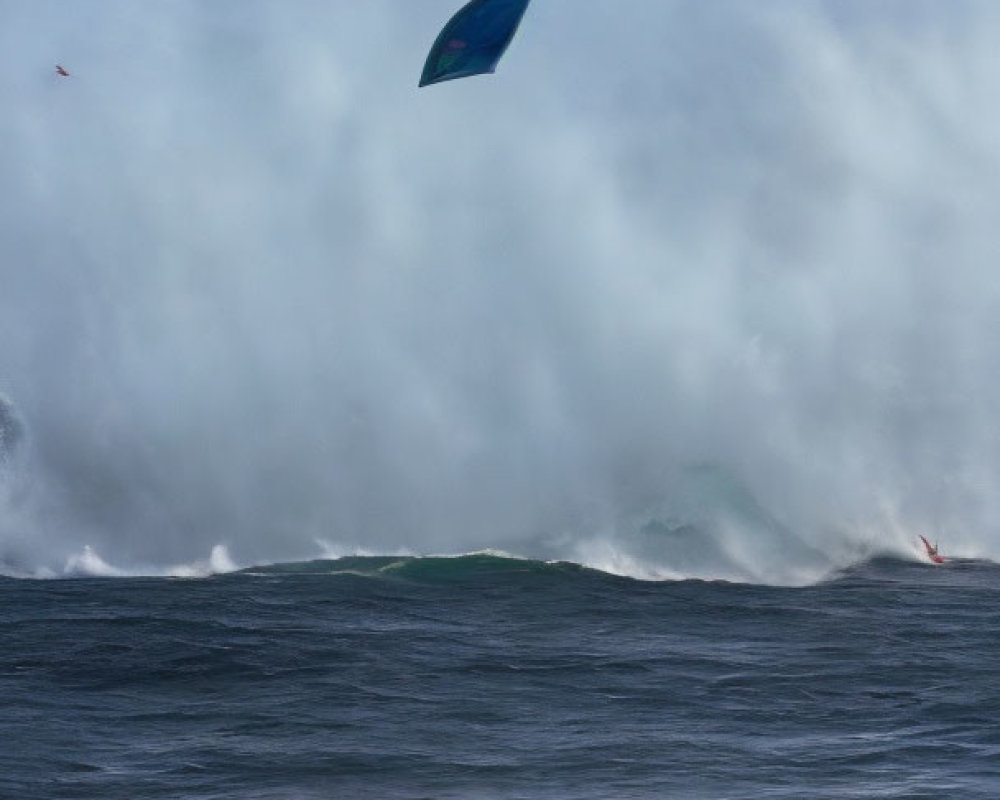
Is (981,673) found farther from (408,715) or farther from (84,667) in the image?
(84,667)

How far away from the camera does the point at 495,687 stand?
27.4 meters

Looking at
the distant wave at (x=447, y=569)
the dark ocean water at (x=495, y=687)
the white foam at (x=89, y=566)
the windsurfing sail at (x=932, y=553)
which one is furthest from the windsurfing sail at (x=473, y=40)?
the windsurfing sail at (x=932, y=553)

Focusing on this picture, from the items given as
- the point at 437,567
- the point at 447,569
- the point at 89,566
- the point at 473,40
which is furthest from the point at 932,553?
the point at 473,40

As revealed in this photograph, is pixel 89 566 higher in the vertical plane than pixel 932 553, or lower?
lower

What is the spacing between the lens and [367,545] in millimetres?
42875

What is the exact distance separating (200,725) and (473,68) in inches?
447

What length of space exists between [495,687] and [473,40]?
10.7 meters

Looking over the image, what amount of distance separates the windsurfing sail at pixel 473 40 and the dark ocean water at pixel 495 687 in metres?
9.95

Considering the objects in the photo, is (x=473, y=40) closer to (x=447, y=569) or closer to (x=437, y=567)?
(x=447, y=569)

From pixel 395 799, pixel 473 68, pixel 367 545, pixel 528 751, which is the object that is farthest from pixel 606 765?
pixel 367 545

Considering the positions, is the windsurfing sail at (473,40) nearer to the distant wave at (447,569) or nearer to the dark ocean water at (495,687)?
the dark ocean water at (495,687)

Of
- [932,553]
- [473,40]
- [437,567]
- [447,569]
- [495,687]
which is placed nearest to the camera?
[495,687]

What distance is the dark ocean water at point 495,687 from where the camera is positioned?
22.2 m

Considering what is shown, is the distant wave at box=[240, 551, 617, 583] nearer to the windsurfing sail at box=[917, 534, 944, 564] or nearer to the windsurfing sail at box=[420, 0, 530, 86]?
the windsurfing sail at box=[917, 534, 944, 564]
